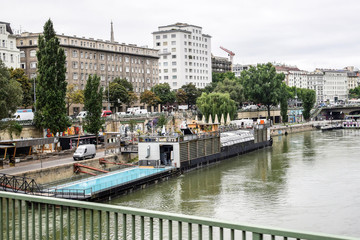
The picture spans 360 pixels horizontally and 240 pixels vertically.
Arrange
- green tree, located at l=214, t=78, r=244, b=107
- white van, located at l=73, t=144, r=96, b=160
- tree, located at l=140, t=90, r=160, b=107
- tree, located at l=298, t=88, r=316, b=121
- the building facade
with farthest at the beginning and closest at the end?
the building facade < tree, located at l=298, t=88, r=316, b=121 < green tree, located at l=214, t=78, r=244, b=107 < tree, located at l=140, t=90, r=160, b=107 < white van, located at l=73, t=144, r=96, b=160

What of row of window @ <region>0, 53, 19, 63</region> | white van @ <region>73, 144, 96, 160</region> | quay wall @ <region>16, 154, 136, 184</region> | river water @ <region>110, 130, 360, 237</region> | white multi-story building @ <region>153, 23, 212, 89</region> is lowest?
river water @ <region>110, 130, 360, 237</region>

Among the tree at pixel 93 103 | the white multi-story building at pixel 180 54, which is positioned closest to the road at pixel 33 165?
the tree at pixel 93 103

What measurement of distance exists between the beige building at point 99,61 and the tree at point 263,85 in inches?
815

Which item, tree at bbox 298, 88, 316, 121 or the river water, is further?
tree at bbox 298, 88, 316, 121

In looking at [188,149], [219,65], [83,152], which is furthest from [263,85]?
[83,152]

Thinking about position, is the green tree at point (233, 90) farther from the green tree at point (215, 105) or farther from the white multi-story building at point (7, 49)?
the white multi-story building at point (7, 49)

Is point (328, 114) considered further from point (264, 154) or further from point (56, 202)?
point (56, 202)

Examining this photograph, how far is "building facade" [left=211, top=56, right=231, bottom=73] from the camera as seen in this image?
157 meters

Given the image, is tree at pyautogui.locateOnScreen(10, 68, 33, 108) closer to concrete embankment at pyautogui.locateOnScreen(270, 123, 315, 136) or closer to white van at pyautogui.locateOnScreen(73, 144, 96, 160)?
white van at pyautogui.locateOnScreen(73, 144, 96, 160)

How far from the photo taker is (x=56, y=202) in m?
6.70

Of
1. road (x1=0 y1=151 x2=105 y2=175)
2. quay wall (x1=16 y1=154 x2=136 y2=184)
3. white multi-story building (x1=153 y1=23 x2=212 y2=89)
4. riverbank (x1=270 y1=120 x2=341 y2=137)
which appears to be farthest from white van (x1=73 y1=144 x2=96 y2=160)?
white multi-story building (x1=153 y1=23 x2=212 y2=89)

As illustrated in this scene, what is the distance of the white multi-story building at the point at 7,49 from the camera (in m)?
62.4

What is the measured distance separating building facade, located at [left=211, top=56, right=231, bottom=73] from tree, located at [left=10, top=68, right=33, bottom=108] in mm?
99957

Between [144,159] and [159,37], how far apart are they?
88.2 m
